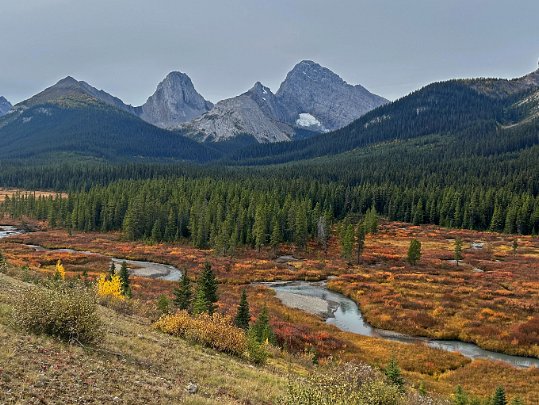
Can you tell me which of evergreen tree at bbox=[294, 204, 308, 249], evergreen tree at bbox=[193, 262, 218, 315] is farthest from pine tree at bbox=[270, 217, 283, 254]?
evergreen tree at bbox=[193, 262, 218, 315]

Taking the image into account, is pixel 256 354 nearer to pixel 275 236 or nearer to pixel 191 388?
A: pixel 191 388

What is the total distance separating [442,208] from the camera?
14512 cm

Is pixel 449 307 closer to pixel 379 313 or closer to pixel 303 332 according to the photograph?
pixel 379 313

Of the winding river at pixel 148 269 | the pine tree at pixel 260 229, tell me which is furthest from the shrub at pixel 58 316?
the pine tree at pixel 260 229

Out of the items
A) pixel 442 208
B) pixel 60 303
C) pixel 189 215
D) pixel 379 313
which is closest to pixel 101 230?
pixel 189 215

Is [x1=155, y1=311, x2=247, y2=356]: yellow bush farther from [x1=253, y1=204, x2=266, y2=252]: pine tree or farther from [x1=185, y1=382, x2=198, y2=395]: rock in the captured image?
[x1=253, y1=204, x2=266, y2=252]: pine tree

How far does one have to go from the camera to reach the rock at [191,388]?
14134 mm

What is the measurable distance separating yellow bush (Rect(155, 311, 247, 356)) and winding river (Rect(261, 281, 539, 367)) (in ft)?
91.1

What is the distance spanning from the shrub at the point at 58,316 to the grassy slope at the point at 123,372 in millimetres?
608

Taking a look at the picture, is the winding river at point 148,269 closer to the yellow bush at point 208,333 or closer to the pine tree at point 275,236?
the pine tree at point 275,236

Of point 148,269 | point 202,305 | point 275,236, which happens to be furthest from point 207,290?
point 275,236

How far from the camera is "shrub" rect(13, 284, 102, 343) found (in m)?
15.6

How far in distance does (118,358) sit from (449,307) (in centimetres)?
5040

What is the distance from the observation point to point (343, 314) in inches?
2157
